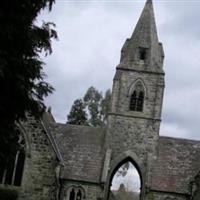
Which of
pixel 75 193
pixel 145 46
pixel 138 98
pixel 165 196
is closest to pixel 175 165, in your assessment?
pixel 165 196

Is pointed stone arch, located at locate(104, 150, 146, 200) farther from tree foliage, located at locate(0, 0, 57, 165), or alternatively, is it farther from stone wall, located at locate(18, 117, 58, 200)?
tree foliage, located at locate(0, 0, 57, 165)

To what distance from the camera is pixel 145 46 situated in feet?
116

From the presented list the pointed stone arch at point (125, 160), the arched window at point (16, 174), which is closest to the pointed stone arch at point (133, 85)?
the pointed stone arch at point (125, 160)

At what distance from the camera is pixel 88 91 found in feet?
178

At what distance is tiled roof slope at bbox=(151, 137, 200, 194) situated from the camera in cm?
3134

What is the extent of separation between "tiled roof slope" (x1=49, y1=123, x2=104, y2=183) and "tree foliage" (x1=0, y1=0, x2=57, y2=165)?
18.2 meters

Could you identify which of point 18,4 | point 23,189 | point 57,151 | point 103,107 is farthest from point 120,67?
point 18,4

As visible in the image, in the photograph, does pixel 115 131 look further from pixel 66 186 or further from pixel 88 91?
pixel 88 91

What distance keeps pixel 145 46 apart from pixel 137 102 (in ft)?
13.4

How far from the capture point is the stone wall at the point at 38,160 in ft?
97.2

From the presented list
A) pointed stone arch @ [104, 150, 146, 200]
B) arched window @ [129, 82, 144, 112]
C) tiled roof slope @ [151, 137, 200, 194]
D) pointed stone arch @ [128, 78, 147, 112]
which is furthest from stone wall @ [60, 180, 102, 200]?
arched window @ [129, 82, 144, 112]

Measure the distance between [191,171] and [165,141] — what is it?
305 centimetres

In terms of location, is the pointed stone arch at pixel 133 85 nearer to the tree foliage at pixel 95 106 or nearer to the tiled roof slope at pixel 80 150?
the tiled roof slope at pixel 80 150

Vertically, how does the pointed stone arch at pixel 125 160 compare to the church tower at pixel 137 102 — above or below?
below
